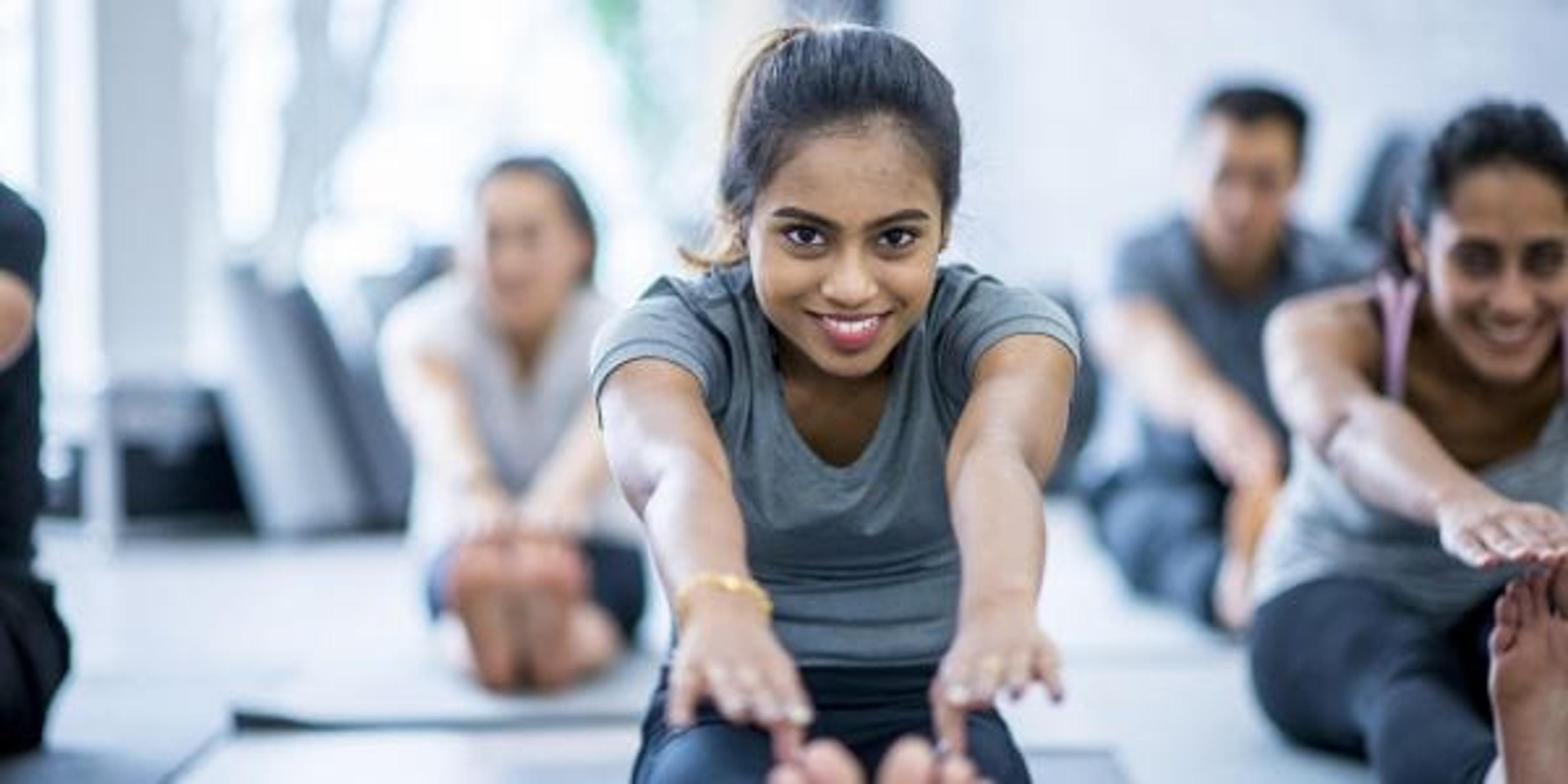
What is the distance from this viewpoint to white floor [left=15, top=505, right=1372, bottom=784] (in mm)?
2611

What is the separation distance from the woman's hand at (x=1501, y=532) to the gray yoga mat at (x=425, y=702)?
43.6 inches

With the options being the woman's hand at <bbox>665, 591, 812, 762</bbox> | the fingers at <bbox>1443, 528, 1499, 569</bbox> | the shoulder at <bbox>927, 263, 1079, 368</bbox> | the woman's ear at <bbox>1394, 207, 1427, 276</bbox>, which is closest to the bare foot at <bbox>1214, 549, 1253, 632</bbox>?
the woman's ear at <bbox>1394, 207, 1427, 276</bbox>

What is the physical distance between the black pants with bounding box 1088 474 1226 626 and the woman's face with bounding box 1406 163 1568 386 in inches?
42.5

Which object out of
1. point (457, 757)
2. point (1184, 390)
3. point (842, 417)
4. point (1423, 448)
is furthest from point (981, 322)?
point (1184, 390)

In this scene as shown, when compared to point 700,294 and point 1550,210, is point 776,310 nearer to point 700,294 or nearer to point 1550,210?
point 700,294

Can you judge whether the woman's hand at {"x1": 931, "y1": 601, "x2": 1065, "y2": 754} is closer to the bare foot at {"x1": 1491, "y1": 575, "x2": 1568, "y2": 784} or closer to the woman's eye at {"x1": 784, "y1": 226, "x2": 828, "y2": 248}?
→ the woman's eye at {"x1": 784, "y1": 226, "x2": 828, "y2": 248}

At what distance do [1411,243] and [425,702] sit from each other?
1.46m

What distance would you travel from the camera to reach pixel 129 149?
507cm

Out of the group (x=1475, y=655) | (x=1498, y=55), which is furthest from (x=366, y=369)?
(x=1475, y=655)

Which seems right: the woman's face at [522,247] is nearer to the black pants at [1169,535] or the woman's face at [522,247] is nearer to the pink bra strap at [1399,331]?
the black pants at [1169,535]

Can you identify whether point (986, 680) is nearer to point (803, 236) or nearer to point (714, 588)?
point (714, 588)

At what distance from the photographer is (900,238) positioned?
5.99 ft

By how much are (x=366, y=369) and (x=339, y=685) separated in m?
1.86

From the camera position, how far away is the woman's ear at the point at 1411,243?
2.50m
